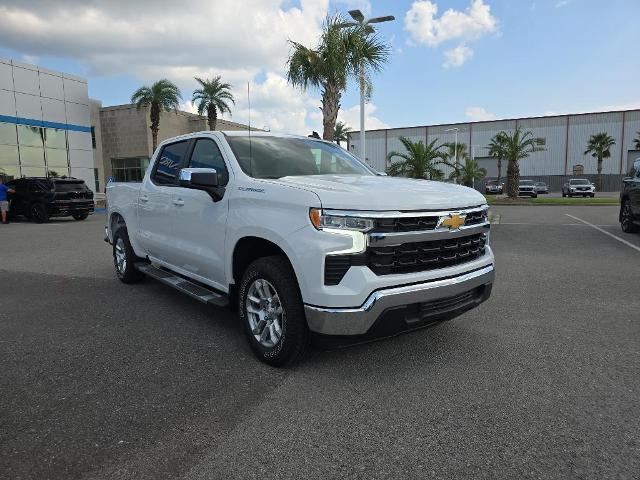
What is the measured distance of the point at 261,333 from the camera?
12.2 ft

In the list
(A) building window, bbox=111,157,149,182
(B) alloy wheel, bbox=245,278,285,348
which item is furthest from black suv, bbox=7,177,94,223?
(A) building window, bbox=111,157,149,182

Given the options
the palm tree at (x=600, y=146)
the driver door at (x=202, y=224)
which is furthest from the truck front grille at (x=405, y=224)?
the palm tree at (x=600, y=146)

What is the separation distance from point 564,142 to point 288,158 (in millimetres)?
67165

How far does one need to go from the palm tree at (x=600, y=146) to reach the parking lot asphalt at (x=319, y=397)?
62579mm

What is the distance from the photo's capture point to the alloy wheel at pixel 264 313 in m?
3.57

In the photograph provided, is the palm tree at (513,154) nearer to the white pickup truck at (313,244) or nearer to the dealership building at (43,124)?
the dealership building at (43,124)

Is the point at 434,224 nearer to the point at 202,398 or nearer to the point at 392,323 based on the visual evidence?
the point at 392,323

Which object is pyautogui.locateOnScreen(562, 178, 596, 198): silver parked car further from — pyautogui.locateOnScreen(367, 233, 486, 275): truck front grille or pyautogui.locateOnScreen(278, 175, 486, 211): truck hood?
pyautogui.locateOnScreen(367, 233, 486, 275): truck front grille

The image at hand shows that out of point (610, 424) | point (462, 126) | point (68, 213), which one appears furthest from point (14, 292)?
point (462, 126)

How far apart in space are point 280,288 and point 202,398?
35.7 inches

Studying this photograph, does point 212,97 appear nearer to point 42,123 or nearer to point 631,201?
point 42,123

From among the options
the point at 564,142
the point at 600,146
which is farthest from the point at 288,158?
the point at 564,142

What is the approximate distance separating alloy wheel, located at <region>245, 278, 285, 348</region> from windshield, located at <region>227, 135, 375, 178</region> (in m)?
0.98

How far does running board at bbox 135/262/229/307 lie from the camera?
4106 millimetres
